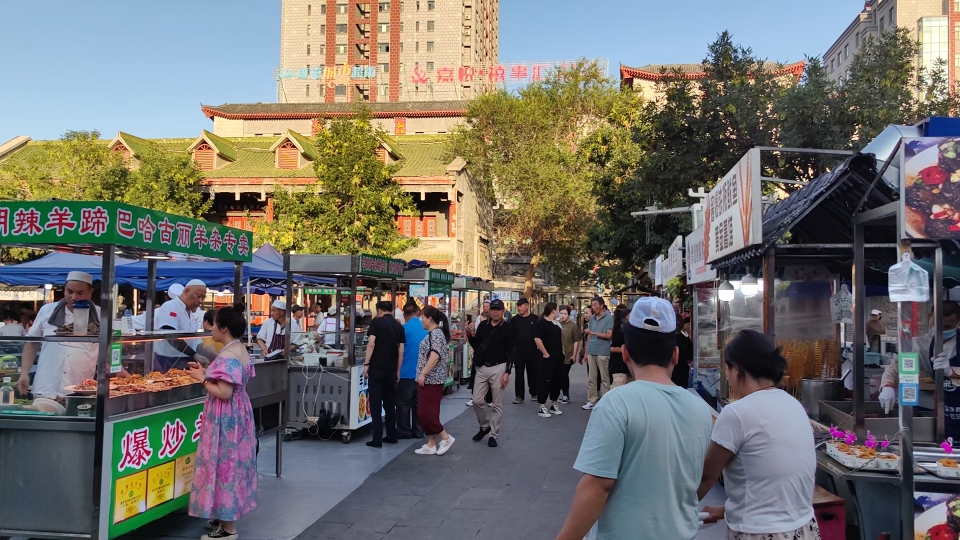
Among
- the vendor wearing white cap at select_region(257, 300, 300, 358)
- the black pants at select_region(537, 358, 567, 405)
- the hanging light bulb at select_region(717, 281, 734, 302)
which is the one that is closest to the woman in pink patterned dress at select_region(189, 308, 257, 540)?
the vendor wearing white cap at select_region(257, 300, 300, 358)

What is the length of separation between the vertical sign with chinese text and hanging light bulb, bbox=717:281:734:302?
18.9 feet

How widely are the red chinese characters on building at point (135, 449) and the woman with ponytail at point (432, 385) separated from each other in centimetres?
382

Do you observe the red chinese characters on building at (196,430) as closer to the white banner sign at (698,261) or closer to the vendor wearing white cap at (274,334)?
the vendor wearing white cap at (274,334)

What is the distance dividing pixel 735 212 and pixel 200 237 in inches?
188

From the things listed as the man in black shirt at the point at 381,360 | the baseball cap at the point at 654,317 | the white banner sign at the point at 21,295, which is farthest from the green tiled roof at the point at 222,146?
the baseball cap at the point at 654,317

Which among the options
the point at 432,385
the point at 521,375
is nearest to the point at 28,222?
the point at 432,385

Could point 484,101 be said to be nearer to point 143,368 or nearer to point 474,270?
point 474,270

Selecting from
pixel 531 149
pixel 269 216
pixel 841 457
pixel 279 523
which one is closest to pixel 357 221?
pixel 269 216

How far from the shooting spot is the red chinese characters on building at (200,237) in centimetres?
646

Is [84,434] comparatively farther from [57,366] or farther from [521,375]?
[521,375]

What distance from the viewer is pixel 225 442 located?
18.4 feet

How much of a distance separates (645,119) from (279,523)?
1406cm

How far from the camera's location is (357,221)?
25.9 metres

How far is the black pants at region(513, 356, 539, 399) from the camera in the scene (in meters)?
13.4
